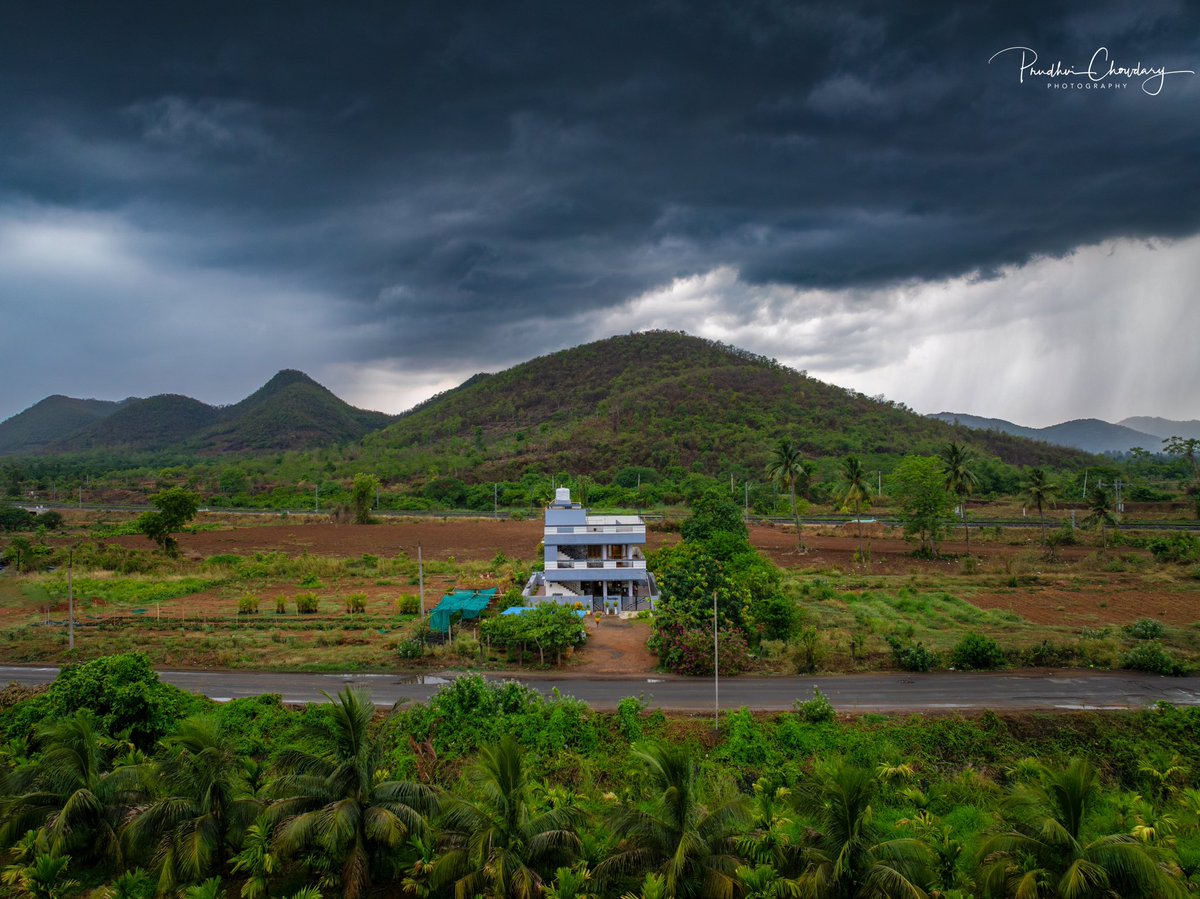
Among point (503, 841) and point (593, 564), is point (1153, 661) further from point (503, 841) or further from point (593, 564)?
point (503, 841)

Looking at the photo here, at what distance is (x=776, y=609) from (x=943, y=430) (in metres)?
125

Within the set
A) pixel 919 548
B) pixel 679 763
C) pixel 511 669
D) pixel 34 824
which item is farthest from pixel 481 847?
pixel 919 548

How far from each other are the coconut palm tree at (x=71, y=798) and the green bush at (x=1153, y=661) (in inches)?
Result: 1183

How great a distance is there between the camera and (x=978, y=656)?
2367 centimetres

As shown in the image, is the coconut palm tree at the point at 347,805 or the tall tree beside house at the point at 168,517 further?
the tall tree beside house at the point at 168,517

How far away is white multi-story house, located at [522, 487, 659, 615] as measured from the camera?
33469 mm

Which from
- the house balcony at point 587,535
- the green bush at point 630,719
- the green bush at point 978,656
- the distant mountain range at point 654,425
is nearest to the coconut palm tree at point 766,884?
the green bush at point 630,719

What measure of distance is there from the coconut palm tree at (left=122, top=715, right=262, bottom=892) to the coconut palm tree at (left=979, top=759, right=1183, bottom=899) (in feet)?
42.5

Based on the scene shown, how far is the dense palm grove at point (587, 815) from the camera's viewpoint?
10.2 metres

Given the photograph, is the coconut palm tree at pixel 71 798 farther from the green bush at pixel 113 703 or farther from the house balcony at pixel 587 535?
the house balcony at pixel 587 535

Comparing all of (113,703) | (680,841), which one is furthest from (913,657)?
(113,703)

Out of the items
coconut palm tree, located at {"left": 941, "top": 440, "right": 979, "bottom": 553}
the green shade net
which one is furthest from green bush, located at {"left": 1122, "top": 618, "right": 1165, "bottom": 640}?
coconut palm tree, located at {"left": 941, "top": 440, "right": 979, "bottom": 553}

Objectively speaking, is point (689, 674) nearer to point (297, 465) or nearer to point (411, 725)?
point (411, 725)

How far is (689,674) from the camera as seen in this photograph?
23672mm
